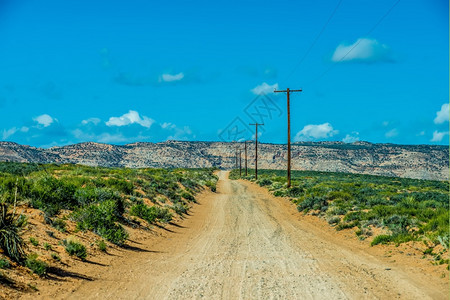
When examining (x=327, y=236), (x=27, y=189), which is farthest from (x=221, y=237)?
(x=27, y=189)

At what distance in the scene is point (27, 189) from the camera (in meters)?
13.5

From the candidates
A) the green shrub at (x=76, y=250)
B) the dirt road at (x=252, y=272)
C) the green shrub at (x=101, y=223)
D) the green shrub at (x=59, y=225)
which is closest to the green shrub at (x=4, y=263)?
the dirt road at (x=252, y=272)

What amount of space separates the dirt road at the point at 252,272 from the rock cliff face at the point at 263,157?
129289 millimetres

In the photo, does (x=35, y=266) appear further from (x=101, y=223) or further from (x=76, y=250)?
(x=101, y=223)

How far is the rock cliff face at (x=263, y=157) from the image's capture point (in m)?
139

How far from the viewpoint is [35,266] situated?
816 cm

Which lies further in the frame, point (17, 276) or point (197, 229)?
point (197, 229)

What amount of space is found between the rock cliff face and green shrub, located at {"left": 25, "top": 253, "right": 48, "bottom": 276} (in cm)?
13210

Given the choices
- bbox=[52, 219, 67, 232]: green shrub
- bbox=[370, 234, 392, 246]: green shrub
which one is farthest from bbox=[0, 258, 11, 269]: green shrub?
bbox=[370, 234, 392, 246]: green shrub

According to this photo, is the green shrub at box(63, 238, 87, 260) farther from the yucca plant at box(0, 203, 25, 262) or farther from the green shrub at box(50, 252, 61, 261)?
the yucca plant at box(0, 203, 25, 262)

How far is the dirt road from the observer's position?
809 centimetres

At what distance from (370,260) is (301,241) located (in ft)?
11.5

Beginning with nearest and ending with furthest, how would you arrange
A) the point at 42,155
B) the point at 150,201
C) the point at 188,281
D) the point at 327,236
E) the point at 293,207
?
the point at 188,281 → the point at 327,236 → the point at 150,201 → the point at 293,207 → the point at 42,155

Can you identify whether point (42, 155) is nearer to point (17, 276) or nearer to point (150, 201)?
point (150, 201)
